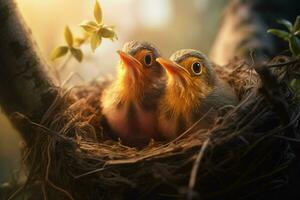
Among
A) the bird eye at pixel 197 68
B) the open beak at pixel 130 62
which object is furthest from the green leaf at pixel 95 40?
the bird eye at pixel 197 68

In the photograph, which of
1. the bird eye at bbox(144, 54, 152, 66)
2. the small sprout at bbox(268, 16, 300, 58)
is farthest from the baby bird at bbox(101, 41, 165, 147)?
the small sprout at bbox(268, 16, 300, 58)

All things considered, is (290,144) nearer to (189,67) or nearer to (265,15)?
(189,67)

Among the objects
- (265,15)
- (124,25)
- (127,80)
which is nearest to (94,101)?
(127,80)

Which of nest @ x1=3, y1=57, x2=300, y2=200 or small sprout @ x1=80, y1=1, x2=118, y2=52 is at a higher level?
small sprout @ x1=80, y1=1, x2=118, y2=52

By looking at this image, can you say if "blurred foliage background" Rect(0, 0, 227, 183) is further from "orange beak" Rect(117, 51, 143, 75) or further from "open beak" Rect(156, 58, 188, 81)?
"open beak" Rect(156, 58, 188, 81)

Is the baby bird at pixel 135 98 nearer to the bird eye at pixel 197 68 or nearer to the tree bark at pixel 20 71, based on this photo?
the bird eye at pixel 197 68

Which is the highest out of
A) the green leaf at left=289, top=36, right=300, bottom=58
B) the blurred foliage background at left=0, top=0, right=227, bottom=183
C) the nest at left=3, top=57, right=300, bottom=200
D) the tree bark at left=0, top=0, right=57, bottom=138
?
the blurred foliage background at left=0, top=0, right=227, bottom=183

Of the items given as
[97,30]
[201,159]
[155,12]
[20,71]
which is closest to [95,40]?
[97,30]
